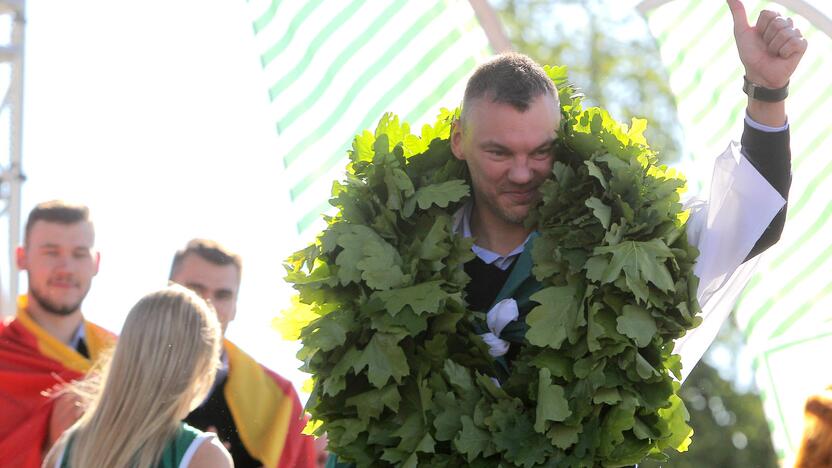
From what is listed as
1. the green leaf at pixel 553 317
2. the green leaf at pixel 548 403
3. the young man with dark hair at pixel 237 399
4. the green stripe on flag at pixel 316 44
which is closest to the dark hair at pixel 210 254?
the young man with dark hair at pixel 237 399

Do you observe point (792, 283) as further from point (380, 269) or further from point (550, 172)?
point (380, 269)

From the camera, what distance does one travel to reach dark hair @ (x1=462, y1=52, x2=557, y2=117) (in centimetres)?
447

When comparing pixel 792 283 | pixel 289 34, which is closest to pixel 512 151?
pixel 289 34

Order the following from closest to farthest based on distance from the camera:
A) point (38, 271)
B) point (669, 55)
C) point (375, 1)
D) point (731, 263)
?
1. point (731, 263)
2. point (38, 271)
3. point (375, 1)
4. point (669, 55)

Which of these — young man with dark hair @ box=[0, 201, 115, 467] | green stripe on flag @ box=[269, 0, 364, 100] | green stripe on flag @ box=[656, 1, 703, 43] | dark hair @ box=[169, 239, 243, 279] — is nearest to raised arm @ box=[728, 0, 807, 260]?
dark hair @ box=[169, 239, 243, 279]

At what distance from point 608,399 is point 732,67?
566 cm

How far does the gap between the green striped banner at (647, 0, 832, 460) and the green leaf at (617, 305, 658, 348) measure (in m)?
5.00

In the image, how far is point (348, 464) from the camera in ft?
14.7

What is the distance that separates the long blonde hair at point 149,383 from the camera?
4.55 m

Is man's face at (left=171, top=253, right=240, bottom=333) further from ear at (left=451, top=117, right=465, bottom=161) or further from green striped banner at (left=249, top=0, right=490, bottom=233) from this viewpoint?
ear at (left=451, top=117, right=465, bottom=161)

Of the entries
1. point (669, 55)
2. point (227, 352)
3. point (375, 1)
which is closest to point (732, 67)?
point (669, 55)

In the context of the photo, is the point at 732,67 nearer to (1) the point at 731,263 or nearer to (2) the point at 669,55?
(2) the point at 669,55

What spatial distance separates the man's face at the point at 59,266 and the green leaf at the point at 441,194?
7.71 feet

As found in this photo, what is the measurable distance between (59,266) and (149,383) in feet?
6.33
